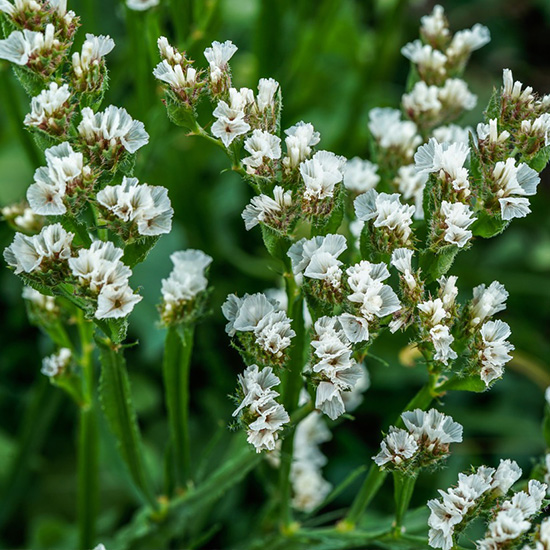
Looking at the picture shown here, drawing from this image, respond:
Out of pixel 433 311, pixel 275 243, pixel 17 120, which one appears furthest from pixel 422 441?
pixel 17 120

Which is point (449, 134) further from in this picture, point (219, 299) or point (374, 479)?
point (219, 299)

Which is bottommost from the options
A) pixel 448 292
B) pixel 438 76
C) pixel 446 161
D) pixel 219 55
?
pixel 448 292

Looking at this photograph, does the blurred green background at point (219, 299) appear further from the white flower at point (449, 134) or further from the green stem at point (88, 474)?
the white flower at point (449, 134)

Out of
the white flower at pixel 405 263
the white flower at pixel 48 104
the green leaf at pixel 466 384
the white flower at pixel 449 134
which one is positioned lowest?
the green leaf at pixel 466 384

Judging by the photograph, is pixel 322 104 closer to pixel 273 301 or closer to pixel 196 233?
pixel 196 233

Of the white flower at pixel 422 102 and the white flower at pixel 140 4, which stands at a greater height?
the white flower at pixel 140 4

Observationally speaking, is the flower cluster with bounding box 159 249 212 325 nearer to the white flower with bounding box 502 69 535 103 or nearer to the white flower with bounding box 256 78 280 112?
the white flower with bounding box 256 78 280 112

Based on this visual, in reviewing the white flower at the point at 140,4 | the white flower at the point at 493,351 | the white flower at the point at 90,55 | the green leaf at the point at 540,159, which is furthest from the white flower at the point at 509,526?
the white flower at the point at 140,4
